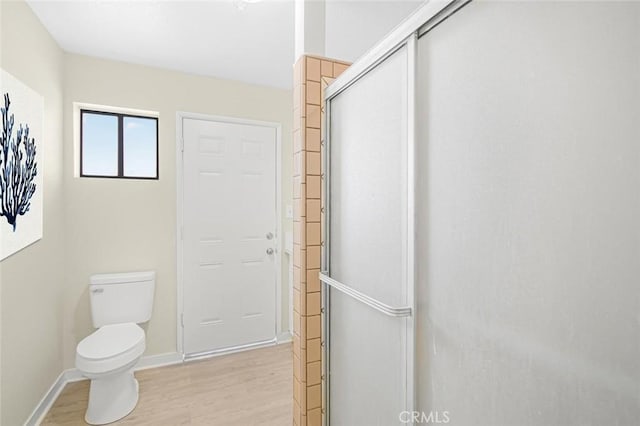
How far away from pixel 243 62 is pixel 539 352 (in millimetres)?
2659

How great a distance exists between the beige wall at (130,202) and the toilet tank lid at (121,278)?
8cm

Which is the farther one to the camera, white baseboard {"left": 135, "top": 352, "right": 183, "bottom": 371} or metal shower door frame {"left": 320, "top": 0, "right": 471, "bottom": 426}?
white baseboard {"left": 135, "top": 352, "right": 183, "bottom": 371}

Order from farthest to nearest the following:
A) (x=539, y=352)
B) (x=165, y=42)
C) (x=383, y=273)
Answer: (x=165, y=42)
(x=383, y=273)
(x=539, y=352)

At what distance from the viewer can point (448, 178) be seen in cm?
80

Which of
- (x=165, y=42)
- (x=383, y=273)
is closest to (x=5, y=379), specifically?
(x=383, y=273)

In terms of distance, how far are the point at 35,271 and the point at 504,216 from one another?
2.52 meters

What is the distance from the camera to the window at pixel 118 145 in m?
2.57

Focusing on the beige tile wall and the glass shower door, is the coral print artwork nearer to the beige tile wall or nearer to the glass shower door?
the beige tile wall

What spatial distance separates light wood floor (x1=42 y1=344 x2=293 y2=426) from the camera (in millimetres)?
2033

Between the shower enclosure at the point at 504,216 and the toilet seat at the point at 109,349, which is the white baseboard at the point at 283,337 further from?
the shower enclosure at the point at 504,216

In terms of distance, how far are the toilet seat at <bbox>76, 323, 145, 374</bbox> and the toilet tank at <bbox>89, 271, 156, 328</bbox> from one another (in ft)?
0.36

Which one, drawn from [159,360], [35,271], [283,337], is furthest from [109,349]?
[283,337]

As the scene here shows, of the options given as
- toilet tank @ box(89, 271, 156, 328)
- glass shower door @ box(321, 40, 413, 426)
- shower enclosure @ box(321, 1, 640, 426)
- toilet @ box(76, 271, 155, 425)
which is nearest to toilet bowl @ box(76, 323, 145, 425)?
toilet @ box(76, 271, 155, 425)

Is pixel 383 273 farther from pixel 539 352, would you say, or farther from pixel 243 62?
pixel 243 62
